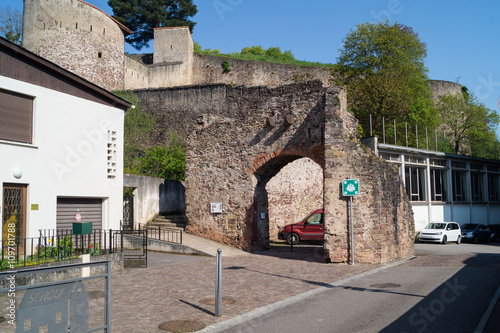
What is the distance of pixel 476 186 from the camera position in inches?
1442

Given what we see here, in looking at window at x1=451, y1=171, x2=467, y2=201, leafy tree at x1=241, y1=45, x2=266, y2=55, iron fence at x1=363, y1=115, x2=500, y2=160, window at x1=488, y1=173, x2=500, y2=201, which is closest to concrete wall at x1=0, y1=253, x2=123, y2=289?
iron fence at x1=363, y1=115, x2=500, y2=160

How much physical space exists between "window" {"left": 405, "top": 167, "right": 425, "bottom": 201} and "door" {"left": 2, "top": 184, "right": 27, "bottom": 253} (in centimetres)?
2341

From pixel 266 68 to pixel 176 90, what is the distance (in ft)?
36.9

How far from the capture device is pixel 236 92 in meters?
20.1

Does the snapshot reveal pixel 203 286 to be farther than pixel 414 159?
No

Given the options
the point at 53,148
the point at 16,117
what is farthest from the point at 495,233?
the point at 16,117

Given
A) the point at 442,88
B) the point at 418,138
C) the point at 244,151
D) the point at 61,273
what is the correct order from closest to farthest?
the point at 61,273, the point at 244,151, the point at 418,138, the point at 442,88

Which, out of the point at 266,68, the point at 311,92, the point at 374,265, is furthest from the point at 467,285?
the point at 266,68

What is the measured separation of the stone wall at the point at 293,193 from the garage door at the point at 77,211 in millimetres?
12065

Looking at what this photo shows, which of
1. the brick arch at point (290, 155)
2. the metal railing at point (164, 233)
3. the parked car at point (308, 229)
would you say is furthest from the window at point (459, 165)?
the metal railing at point (164, 233)

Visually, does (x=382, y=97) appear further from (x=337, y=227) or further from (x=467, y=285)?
(x=467, y=285)

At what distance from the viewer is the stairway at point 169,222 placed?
20609 millimetres

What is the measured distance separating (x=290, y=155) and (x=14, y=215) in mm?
9268

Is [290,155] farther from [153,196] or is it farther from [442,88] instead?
[442,88]
